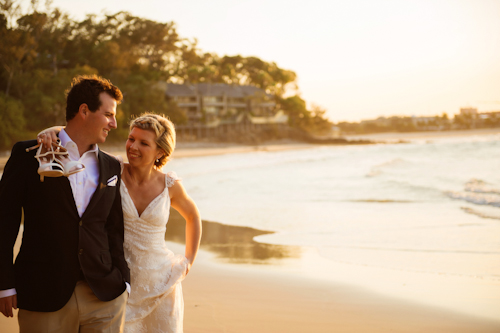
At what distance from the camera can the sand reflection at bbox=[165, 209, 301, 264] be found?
681cm

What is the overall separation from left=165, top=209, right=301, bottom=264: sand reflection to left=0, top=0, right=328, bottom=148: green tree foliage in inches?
1257

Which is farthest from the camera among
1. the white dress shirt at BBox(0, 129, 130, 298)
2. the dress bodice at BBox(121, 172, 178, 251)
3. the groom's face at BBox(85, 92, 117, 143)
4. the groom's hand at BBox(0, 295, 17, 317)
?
the dress bodice at BBox(121, 172, 178, 251)

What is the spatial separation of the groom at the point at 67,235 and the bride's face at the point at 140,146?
1.13 ft

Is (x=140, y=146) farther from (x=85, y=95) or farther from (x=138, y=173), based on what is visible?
(x=85, y=95)

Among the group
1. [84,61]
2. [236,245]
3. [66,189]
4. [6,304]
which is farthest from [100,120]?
[84,61]

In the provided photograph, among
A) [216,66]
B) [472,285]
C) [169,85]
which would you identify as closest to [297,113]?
[216,66]

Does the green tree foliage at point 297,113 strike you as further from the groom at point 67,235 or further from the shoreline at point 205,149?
the groom at point 67,235

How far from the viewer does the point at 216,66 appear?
75.9 m

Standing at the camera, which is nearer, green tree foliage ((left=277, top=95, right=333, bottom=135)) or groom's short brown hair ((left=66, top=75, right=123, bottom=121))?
groom's short brown hair ((left=66, top=75, right=123, bottom=121))

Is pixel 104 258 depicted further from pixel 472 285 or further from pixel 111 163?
pixel 472 285

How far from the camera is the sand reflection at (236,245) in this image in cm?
681

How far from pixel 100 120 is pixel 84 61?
4908cm

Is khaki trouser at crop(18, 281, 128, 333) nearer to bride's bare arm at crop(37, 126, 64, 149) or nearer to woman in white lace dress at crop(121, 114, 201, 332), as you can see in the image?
woman in white lace dress at crop(121, 114, 201, 332)

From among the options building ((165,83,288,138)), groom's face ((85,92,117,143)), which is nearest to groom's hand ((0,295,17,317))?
groom's face ((85,92,117,143))
